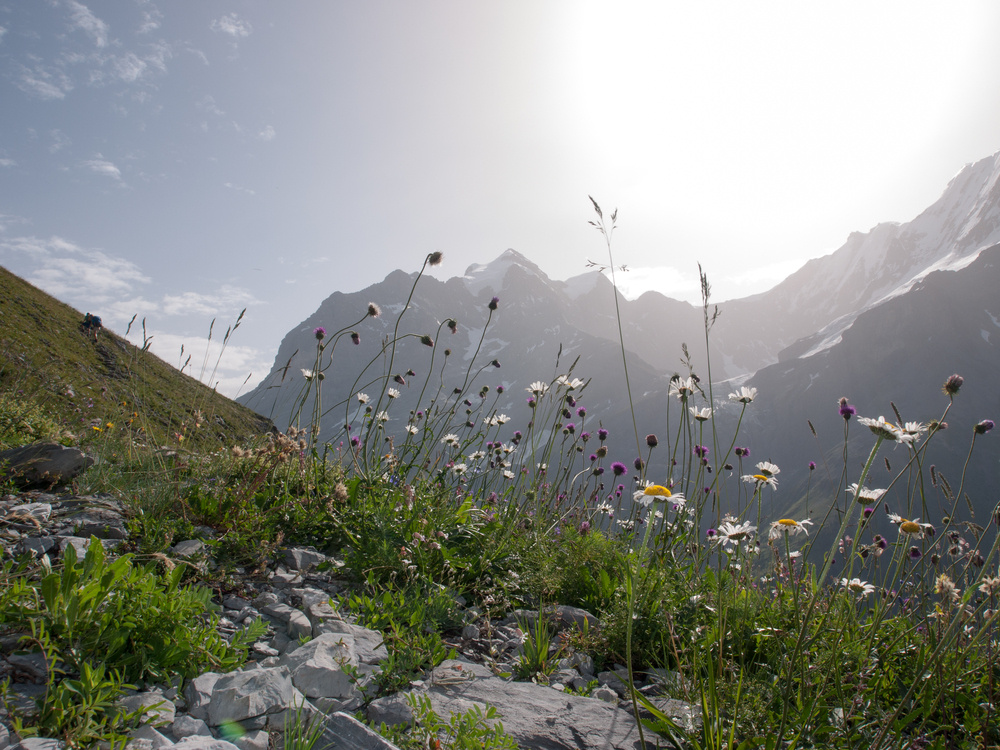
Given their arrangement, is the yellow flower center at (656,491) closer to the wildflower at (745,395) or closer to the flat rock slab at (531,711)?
the flat rock slab at (531,711)

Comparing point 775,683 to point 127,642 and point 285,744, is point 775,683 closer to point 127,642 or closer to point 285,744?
point 285,744

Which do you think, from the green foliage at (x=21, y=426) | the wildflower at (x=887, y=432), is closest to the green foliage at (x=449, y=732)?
the wildflower at (x=887, y=432)

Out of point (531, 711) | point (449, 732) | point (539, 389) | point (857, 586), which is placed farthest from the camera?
point (539, 389)

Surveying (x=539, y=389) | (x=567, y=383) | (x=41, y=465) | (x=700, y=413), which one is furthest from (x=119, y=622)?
(x=539, y=389)

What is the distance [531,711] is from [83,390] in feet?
43.4

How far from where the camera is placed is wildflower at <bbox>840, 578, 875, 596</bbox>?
305 cm

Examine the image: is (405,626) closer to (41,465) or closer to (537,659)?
(537,659)

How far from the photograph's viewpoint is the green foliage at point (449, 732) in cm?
192

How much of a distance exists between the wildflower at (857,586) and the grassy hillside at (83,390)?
5.28 m

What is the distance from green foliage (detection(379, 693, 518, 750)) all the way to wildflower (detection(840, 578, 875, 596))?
221 cm

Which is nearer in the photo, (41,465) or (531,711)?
(531,711)

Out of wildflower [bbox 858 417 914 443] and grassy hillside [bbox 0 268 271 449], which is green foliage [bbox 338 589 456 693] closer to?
wildflower [bbox 858 417 914 443]

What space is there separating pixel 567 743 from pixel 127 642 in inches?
79.3

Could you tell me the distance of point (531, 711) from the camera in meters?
2.33
